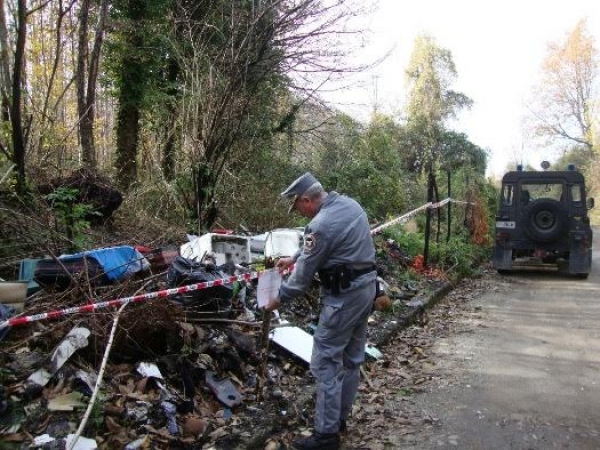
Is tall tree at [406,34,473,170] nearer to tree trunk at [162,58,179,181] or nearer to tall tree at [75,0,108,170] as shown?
tree trunk at [162,58,179,181]

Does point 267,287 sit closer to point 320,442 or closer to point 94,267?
point 320,442

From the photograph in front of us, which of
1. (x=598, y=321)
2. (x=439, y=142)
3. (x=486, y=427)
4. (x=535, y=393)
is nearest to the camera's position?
(x=486, y=427)

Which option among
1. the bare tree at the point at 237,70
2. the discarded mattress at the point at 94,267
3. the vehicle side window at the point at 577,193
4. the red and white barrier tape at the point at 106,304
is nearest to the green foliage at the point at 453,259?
the vehicle side window at the point at 577,193

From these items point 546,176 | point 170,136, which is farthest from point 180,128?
point 546,176

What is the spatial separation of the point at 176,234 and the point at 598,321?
240 inches

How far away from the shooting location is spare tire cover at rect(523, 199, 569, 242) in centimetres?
1035

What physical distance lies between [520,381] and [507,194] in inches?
287

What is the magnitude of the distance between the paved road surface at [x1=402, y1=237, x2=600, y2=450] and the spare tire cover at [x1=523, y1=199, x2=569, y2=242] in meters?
2.41

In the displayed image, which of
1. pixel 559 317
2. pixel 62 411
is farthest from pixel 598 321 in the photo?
pixel 62 411

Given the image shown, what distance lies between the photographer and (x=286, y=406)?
4086 millimetres

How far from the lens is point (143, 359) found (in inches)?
162

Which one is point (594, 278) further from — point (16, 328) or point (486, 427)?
point (16, 328)

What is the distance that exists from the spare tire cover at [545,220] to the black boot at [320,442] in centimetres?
840

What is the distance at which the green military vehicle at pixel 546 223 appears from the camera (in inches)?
408
